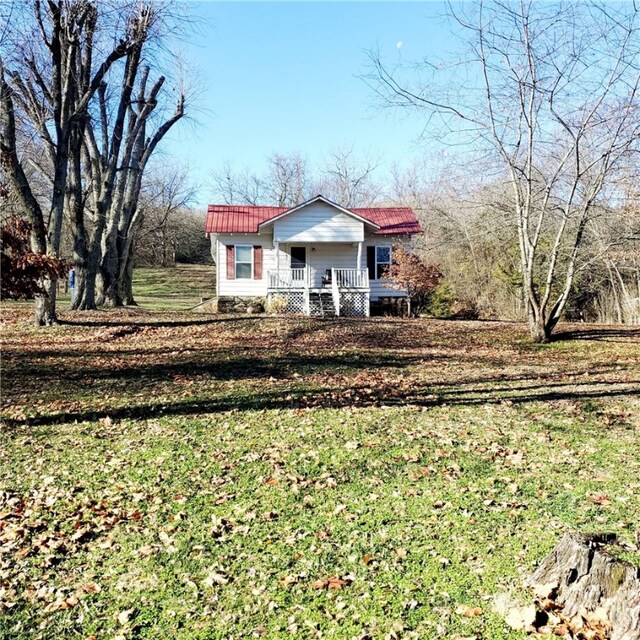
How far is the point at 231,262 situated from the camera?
76.0 feet

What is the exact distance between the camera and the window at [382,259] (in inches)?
926

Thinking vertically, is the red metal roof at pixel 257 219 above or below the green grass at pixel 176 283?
above

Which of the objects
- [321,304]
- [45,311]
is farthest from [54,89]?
[321,304]

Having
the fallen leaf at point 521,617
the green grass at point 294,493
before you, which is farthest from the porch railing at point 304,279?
the fallen leaf at point 521,617

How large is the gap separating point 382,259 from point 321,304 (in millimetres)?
4247

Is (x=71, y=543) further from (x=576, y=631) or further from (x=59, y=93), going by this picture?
(x=59, y=93)

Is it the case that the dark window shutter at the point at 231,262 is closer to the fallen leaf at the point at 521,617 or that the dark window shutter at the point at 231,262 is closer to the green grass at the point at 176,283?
the green grass at the point at 176,283

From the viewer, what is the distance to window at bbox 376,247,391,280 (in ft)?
77.2

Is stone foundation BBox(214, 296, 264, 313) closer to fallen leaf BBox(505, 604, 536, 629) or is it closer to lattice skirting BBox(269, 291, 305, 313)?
lattice skirting BBox(269, 291, 305, 313)

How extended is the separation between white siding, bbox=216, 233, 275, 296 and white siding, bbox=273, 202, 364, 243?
171 centimetres

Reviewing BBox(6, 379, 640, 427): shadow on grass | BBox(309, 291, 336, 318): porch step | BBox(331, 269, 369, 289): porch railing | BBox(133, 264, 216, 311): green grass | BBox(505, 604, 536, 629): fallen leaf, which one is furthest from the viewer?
BBox(133, 264, 216, 311): green grass

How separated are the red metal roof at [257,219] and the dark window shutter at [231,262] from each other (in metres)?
0.84

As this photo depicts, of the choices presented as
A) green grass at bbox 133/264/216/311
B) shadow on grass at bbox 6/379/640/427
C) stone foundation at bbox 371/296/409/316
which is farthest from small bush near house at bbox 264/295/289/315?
green grass at bbox 133/264/216/311

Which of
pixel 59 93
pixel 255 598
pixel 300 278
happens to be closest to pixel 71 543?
pixel 255 598
